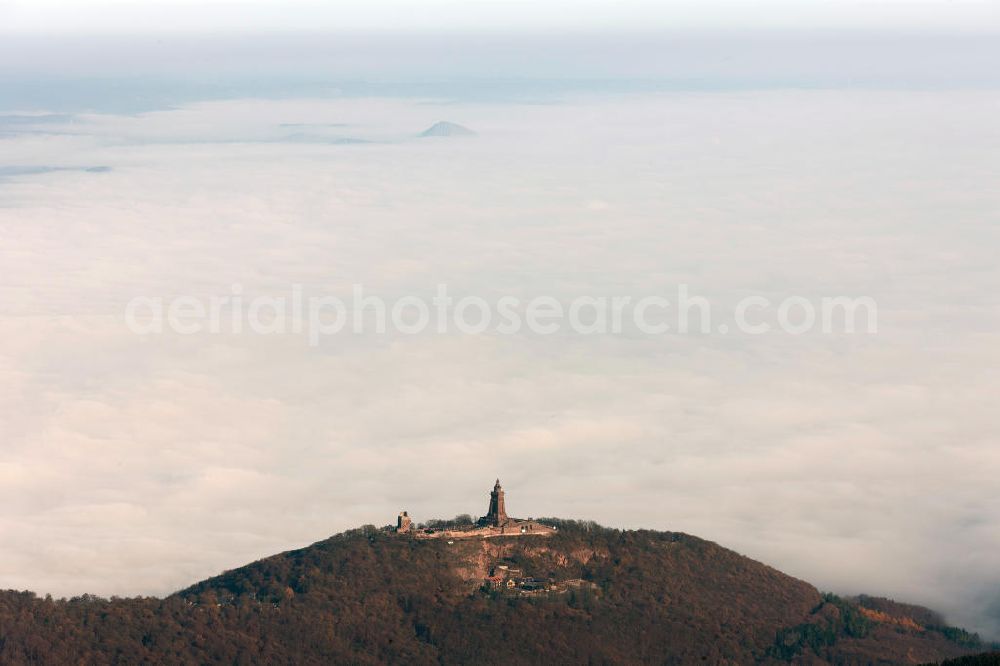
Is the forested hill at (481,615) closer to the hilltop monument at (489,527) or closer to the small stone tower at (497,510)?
the hilltop monument at (489,527)

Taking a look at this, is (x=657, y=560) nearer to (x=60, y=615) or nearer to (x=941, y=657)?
(x=941, y=657)

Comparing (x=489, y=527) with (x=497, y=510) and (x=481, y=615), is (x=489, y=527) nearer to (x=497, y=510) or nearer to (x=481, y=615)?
(x=497, y=510)

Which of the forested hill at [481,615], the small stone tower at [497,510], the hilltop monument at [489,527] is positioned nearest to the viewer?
the forested hill at [481,615]

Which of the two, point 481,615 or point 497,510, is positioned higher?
point 497,510

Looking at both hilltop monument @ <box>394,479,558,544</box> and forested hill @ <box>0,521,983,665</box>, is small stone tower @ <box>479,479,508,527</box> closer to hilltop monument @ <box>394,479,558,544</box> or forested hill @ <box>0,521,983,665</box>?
hilltop monument @ <box>394,479,558,544</box>

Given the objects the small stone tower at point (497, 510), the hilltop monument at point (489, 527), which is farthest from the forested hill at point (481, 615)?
the small stone tower at point (497, 510)

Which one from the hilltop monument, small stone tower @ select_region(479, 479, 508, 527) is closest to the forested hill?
the hilltop monument

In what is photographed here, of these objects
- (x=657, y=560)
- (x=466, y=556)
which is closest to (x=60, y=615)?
(x=466, y=556)

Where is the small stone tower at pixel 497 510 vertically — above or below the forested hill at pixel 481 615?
above

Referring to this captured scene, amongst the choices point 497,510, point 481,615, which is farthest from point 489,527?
point 481,615
